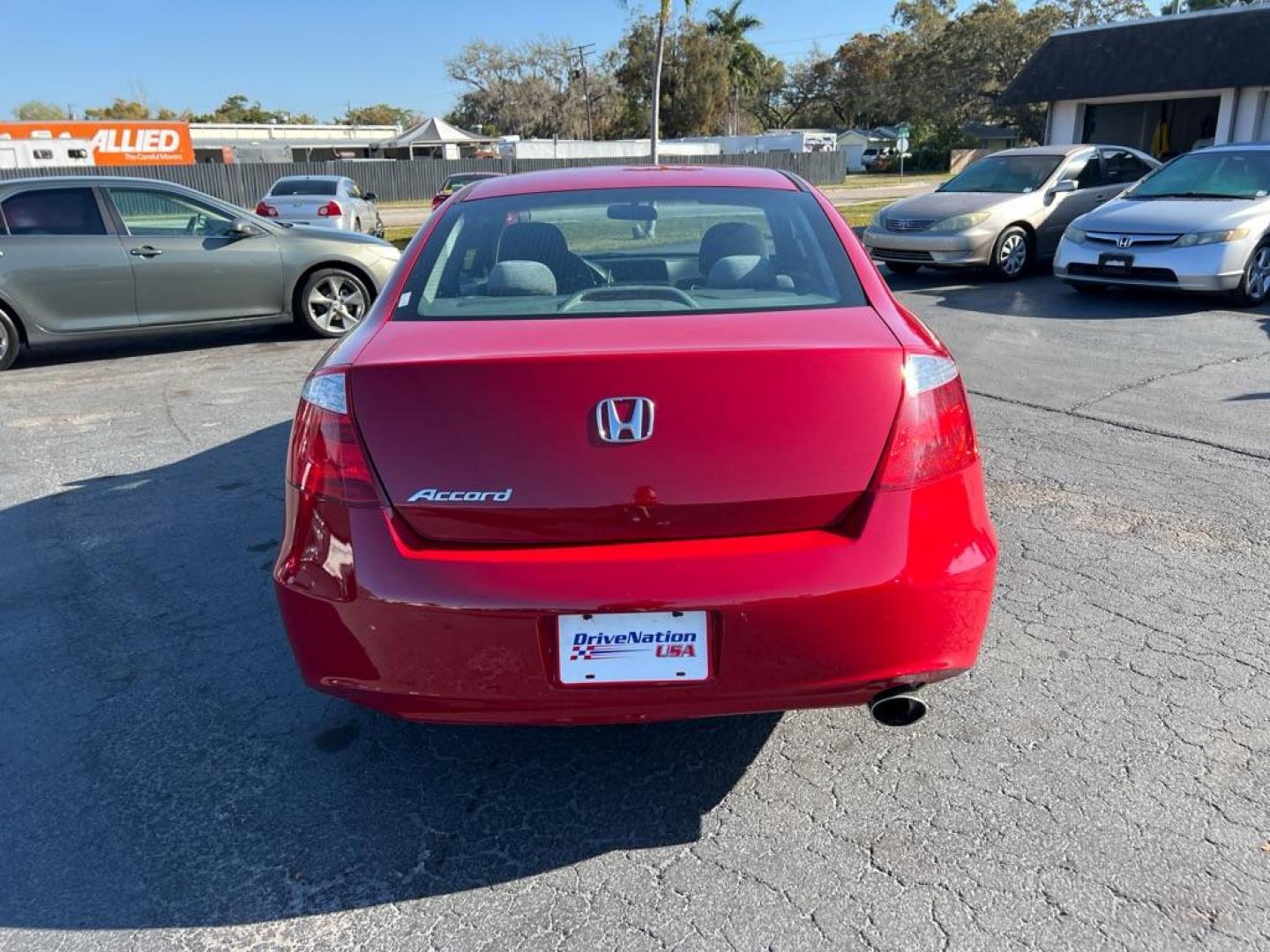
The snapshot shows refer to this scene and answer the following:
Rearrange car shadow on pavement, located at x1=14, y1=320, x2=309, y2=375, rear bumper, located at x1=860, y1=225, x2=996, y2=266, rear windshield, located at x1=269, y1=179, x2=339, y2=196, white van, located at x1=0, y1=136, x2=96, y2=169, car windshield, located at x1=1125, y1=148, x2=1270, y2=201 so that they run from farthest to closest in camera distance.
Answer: white van, located at x1=0, y1=136, x2=96, y2=169
rear windshield, located at x1=269, y1=179, x2=339, y2=196
rear bumper, located at x1=860, y1=225, x2=996, y2=266
car windshield, located at x1=1125, y1=148, x2=1270, y2=201
car shadow on pavement, located at x1=14, y1=320, x2=309, y2=375

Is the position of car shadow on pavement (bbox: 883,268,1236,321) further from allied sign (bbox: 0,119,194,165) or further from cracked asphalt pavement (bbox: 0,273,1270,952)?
allied sign (bbox: 0,119,194,165)

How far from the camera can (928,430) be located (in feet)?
7.36

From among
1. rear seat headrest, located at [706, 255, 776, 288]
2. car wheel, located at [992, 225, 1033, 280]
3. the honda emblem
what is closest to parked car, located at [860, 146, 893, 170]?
car wheel, located at [992, 225, 1033, 280]

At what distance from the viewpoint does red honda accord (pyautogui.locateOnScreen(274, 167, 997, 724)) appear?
6.92 ft

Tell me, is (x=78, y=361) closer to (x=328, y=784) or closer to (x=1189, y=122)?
(x=328, y=784)

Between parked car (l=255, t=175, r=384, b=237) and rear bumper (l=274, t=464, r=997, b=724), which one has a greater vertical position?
parked car (l=255, t=175, r=384, b=237)

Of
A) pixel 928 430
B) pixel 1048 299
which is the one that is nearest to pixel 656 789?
pixel 928 430

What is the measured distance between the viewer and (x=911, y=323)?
8.25 feet

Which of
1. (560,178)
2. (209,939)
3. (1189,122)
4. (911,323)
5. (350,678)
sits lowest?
(209,939)

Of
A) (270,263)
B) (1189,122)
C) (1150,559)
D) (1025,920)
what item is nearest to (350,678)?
(1025,920)

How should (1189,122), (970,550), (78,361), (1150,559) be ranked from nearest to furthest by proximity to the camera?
(970,550), (1150,559), (78,361), (1189,122)

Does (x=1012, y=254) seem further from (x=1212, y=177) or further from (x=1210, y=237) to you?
(x=1210, y=237)

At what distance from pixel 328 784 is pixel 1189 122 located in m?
31.9

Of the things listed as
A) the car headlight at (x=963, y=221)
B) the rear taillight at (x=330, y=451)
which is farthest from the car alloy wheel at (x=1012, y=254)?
the rear taillight at (x=330, y=451)
